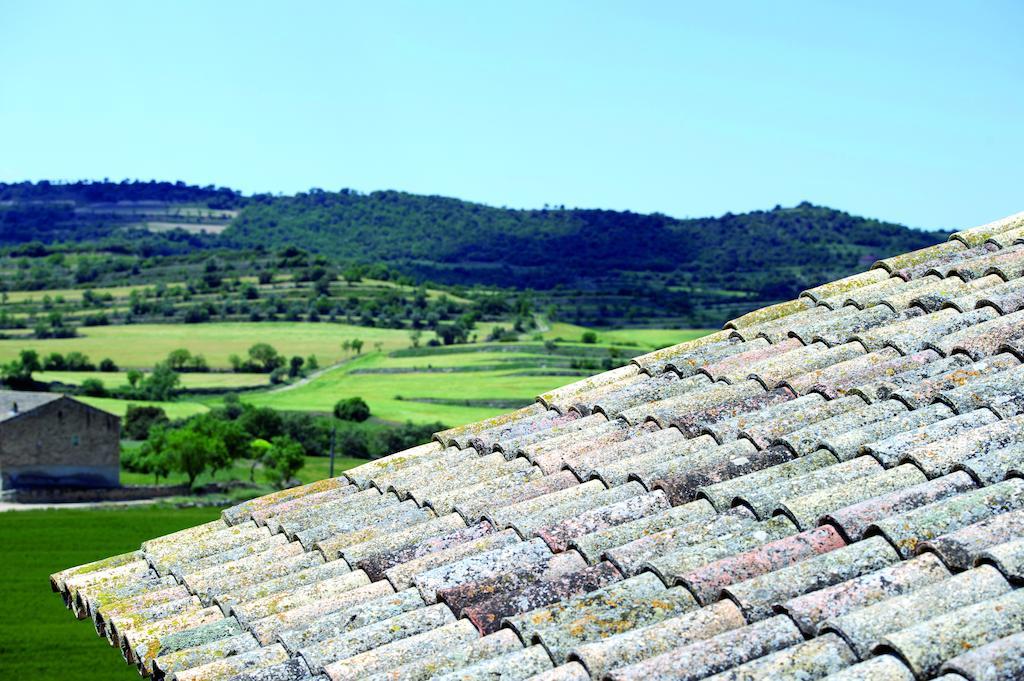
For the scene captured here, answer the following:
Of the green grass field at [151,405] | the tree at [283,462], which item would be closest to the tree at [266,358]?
the green grass field at [151,405]

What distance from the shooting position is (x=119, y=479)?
65.4 m

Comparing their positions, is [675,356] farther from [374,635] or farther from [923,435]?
[374,635]

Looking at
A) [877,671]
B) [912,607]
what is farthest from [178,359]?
[877,671]

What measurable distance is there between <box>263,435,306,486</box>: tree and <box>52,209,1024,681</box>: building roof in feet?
191

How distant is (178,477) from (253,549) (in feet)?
220

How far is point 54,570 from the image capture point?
3747 centimetres

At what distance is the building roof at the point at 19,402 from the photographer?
59.8 m

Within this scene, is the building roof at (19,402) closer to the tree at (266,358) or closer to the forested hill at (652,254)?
the tree at (266,358)

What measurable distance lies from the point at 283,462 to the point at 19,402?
13414 millimetres

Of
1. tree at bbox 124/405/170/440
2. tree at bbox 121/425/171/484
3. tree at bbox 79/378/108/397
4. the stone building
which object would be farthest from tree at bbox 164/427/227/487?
tree at bbox 79/378/108/397

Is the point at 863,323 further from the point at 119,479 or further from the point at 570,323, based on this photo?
the point at 570,323

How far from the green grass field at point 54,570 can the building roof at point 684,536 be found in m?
21.2

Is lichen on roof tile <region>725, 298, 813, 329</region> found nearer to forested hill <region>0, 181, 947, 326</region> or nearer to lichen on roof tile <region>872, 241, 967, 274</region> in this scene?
lichen on roof tile <region>872, 241, 967, 274</region>

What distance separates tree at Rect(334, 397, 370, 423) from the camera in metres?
72.2
